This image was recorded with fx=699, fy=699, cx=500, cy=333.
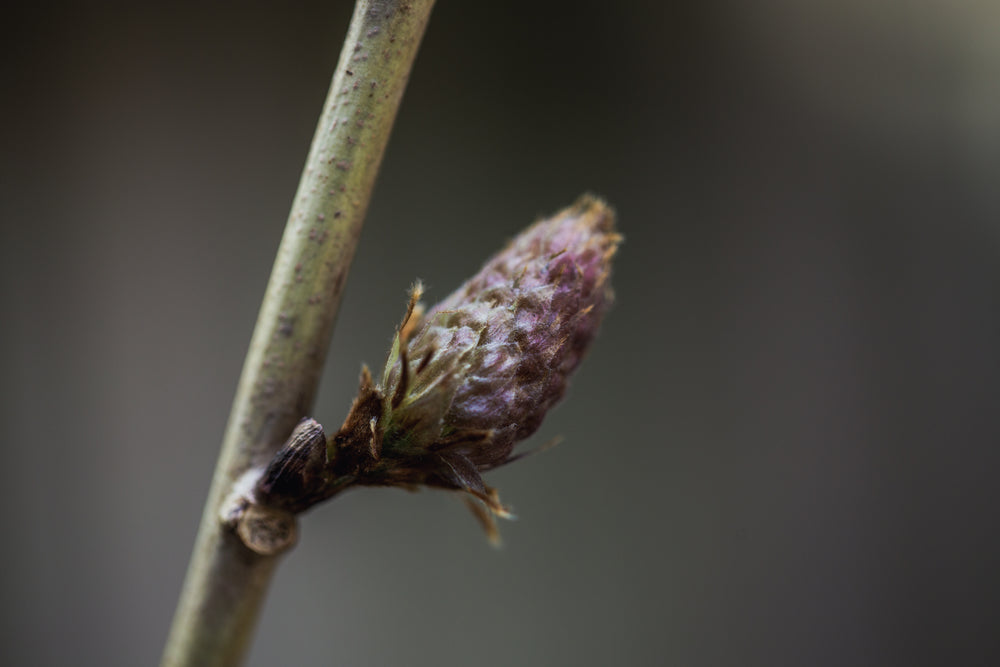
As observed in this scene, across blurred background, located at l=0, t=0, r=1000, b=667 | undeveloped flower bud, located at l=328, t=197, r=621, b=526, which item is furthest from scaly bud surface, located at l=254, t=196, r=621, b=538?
blurred background, located at l=0, t=0, r=1000, b=667

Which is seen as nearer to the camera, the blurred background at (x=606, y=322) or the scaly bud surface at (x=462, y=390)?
the scaly bud surface at (x=462, y=390)

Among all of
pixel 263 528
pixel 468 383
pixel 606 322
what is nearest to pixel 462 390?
pixel 468 383

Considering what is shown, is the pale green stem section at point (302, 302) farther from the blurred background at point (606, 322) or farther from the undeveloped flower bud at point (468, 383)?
the blurred background at point (606, 322)

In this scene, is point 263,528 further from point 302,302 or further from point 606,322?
point 606,322

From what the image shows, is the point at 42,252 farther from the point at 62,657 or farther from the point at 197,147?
the point at 62,657

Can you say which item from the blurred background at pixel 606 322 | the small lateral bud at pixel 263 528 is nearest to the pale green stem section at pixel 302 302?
the small lateral bud at pixel 263 528

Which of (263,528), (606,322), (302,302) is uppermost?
(606,322)
